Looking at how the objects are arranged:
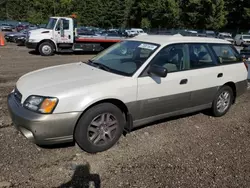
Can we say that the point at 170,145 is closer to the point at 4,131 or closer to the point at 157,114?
the point at 157,114

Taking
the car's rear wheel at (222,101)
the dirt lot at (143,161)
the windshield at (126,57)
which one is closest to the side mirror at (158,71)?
the windshield at (126,57)

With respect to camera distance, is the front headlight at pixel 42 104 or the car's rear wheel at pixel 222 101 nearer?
the front headlight at pixel 42 104

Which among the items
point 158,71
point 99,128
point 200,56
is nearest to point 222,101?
point 200,56

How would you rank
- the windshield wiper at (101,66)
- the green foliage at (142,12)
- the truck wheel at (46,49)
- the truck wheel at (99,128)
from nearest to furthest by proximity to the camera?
1. the truck wheel at (99,128)
2. the windshield wiper at (101,66)
3. the truck wheel at (46,49)
4. the green foliage at (142,12)

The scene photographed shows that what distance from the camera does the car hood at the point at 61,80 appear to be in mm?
3225

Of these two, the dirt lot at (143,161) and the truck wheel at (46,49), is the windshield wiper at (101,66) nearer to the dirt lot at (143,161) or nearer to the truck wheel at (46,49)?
the dirt lot at (143,161)

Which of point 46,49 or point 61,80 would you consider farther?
point 46,49

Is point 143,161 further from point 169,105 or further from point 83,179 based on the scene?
point 169,105

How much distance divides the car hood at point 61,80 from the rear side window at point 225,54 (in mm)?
2281

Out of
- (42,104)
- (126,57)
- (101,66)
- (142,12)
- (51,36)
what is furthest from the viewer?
(142,12)

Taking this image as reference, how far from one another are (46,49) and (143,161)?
476 inches

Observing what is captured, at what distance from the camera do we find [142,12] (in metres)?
61.7

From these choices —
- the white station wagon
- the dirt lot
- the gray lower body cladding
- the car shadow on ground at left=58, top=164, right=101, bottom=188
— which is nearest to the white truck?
the dirt lot

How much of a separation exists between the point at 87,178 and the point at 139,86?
1.45 meters
